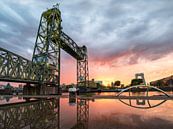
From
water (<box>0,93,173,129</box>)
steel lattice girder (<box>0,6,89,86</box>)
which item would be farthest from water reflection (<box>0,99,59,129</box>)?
steel lattice girder (<box>0,6,89,86</box>)

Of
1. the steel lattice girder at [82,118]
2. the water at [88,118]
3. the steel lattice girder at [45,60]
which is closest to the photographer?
the water at [88,118]

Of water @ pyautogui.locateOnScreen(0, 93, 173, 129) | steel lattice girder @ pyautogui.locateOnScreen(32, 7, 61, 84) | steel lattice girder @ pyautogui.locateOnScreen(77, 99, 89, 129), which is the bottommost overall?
steel lattice girder @ pyautogui.locateOnScreen(77, 99, 89, 129)

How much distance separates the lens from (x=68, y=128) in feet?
24.6

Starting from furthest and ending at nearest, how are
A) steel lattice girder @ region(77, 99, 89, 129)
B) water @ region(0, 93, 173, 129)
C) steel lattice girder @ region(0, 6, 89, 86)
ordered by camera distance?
steel lattice girder @ region(0, 6, 89, 86), steel lattice girder @ region(77, 99, 89, 129), water @ region(0, 93, 173, 129)

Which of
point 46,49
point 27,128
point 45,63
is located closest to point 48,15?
point 46,49

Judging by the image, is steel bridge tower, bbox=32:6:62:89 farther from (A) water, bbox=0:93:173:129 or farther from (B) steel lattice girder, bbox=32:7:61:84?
(A) water, bbox=0:93:173:129

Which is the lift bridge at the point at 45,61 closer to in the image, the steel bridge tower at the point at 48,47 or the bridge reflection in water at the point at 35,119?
the steel bridge tower at the point at 48,47

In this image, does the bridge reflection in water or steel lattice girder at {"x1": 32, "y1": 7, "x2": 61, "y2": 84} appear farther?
steel lattice girder at {"x1": 32, "y1": 7, "x2": 61, "y2": 84}

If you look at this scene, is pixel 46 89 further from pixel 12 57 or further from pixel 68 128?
pixel 68 128

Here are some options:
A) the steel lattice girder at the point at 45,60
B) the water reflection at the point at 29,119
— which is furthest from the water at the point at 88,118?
the steel lattice girder at the point at 45,60

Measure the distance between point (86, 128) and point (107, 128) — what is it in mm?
868

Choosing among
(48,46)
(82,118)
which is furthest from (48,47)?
(82,118)

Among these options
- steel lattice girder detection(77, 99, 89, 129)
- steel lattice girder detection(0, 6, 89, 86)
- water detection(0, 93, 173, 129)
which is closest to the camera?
water detection(0, 93, 173, 129)

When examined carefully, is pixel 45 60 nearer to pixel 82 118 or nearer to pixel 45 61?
pixel 45 61
